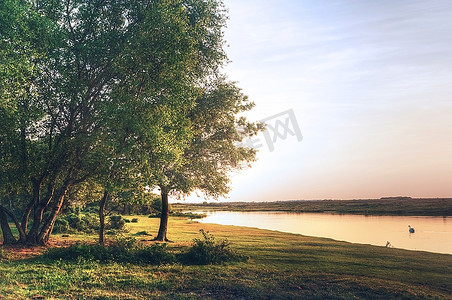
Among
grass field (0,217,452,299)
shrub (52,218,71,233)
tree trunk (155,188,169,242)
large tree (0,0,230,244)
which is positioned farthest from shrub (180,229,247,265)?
shrub (52,218,71,233)

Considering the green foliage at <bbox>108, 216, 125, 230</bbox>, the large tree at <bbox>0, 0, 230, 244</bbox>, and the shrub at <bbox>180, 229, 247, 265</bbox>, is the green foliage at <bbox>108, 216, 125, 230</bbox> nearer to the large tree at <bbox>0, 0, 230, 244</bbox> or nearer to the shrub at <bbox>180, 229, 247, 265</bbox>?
the large tree at <bbox>0, 0, 230, 244</bbox>

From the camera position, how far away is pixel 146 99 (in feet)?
68.5

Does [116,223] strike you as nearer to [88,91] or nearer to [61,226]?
[61,226]

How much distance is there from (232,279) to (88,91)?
15.4 meters

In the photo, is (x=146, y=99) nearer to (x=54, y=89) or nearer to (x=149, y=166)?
(x=149, y=166)

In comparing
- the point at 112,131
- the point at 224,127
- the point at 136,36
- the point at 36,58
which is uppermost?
the point at 136,36

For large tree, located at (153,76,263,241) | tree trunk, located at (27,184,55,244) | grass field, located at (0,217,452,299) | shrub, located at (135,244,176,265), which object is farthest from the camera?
large tree, located at (153,76,263,241)

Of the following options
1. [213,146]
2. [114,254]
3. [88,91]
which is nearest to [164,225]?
[213,146]

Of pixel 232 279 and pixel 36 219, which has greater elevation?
pixel 36 219

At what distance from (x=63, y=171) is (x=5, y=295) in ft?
44.9

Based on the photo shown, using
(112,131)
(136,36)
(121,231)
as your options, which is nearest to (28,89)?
(112,131)

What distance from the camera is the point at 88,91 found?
72.0 feet

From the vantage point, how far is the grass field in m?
12.2

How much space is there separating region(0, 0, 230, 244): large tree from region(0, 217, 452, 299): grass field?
19.2 feet
